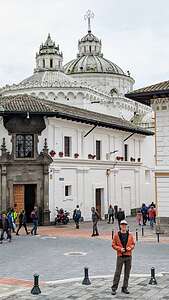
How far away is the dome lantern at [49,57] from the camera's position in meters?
58.6

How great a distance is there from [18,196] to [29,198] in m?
0.87

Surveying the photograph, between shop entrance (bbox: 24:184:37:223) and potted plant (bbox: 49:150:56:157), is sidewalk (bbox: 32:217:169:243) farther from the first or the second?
potted plant (bbox: 49:150:56:157)

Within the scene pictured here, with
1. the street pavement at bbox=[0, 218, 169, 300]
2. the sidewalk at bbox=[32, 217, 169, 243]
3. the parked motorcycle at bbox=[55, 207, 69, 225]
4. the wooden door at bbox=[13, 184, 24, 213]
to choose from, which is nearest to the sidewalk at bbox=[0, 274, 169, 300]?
the street pavement at bbox=[0, 218, 169, 300]

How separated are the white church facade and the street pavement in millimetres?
4664

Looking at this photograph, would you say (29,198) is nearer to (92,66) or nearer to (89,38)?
(92,66)

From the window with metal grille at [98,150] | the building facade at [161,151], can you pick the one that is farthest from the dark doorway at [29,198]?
the building facade at [161,151]

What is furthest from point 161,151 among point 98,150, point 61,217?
point 98,150

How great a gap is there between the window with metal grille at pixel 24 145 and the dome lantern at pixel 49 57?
1188 inches

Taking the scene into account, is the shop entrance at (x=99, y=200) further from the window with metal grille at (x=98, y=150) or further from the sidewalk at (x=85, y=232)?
the sidewalk at (x=85, y=232)

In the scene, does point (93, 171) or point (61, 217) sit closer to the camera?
point (61, 217)

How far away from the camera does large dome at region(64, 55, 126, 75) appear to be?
7075 centimetres

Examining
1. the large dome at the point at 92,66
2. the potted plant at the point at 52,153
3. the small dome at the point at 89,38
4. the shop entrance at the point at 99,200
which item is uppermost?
the small dome at the point at 89,38

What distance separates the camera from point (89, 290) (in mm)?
11375

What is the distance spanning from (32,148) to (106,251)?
12240mm
